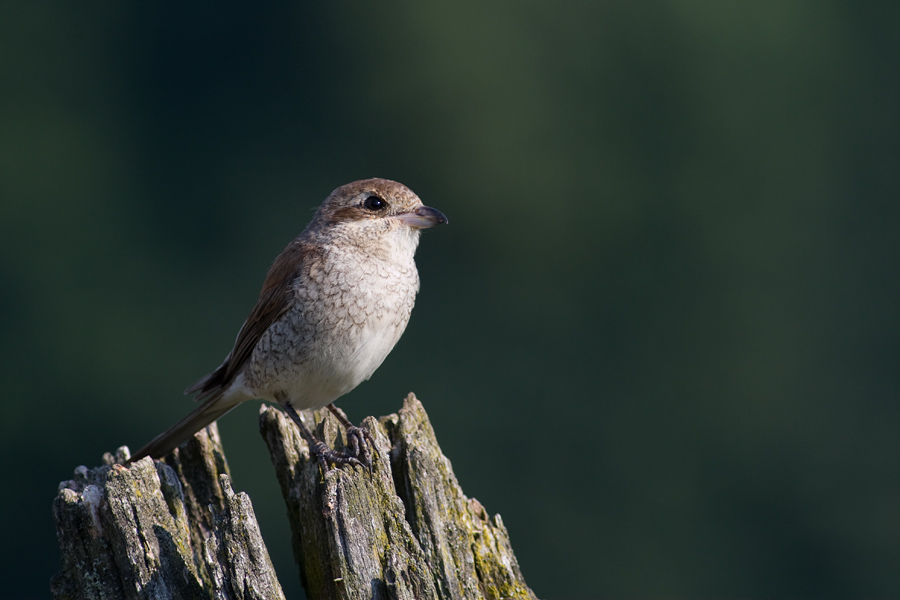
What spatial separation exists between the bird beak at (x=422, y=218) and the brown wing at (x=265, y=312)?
17.1 inches

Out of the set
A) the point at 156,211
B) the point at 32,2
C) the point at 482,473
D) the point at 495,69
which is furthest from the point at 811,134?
the point at 32,2

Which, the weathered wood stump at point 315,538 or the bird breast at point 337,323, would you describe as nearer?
the weathered wood stump at point 315,538

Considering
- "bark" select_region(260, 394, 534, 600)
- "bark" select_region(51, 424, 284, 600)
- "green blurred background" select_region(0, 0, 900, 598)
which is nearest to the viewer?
"bark" select_region(51, 424, 284, 600)

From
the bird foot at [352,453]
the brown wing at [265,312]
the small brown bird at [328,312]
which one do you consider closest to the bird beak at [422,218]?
the small brown bird at [328,312]

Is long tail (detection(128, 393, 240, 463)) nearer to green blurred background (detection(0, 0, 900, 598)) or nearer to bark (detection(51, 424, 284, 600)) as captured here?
bark (detection(51, 424, 284, 600))

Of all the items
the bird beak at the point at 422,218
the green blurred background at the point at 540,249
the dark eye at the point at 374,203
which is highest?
the dark eye at the point at 374,203

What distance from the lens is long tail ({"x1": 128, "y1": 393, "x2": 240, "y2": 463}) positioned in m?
4.36

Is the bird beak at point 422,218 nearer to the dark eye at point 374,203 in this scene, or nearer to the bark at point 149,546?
the dark eye at point 374,203

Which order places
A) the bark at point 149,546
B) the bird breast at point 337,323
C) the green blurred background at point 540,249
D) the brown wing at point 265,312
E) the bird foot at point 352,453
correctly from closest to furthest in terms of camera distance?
the bark at point 149,546, the bird foot at point 352,453, the bird breast at point 337,323, the brown wing at point 265,312, the green blurred background at point 540,249

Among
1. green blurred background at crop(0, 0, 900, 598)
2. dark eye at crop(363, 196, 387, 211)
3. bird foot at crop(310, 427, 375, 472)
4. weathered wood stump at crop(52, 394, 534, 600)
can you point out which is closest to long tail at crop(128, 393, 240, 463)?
weathered wood stump at crop(52, 394, 534, 600)

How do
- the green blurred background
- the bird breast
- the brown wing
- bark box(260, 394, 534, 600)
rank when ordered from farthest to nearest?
the green blurred background
the brown wing
the bird breast
bark box(260, 394, 534, 600)

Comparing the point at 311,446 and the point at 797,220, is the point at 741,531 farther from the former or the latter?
the point at 311,446

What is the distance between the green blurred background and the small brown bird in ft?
46.1

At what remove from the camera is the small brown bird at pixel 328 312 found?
4.36 m
